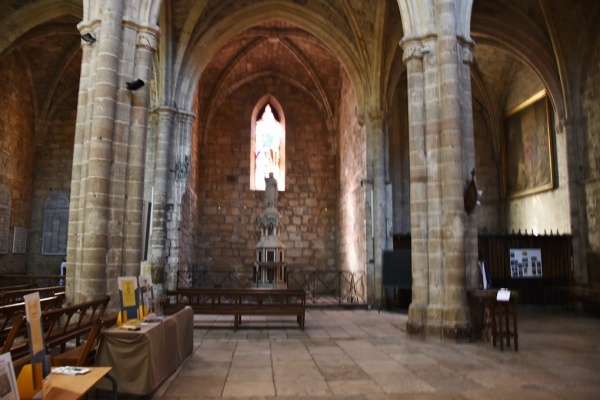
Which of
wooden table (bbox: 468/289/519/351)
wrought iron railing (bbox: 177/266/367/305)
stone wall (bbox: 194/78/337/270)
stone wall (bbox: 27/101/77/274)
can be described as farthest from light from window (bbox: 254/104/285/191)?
wooden table (bbox: 468/289/519/351)

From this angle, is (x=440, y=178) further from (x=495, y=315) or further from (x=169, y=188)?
(x=169, y=188)

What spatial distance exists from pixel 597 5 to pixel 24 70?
60.0 feet

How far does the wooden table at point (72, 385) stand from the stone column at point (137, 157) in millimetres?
4927

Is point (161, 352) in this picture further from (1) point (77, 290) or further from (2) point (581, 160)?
(2) point (581, 160)

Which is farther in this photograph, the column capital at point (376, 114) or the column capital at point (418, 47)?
the column capital at point (376, 114)

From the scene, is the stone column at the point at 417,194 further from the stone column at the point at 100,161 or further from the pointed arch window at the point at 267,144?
the pointed arch window at the point at 267,144

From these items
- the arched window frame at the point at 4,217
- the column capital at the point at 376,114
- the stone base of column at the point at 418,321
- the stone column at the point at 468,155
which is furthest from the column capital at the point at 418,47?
the arched window frame at the point at 4,217

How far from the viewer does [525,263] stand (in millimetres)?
14242

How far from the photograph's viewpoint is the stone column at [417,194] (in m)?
8.38

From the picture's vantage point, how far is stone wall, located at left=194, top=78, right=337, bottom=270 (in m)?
19.6

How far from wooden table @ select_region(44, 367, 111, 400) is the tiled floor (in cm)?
183

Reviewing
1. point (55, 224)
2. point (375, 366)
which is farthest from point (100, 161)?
point (55, 224)

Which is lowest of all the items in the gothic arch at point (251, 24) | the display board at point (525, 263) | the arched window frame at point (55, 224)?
the display board at point (525, 263)

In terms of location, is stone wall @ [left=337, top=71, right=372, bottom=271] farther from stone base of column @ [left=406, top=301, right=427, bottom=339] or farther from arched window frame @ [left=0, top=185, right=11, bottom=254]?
arched window frame @ [left=0, top=185, right=11, bottom=254]
